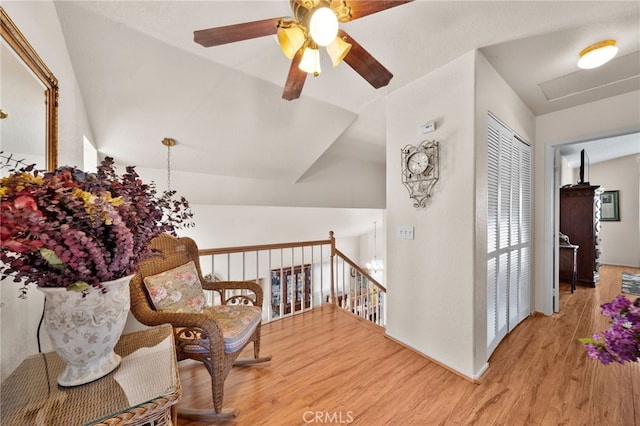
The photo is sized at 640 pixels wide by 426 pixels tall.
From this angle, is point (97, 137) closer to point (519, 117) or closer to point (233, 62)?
point (233, 62)

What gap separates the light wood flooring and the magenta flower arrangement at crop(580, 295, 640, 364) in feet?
3.32

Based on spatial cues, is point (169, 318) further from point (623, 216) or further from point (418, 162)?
point (623, 216)

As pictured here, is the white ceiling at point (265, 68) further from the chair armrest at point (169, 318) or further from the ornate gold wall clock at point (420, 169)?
the chair armrest at point (169, 318)

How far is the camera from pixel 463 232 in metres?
1.86

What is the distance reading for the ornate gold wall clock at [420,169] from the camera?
2049mm

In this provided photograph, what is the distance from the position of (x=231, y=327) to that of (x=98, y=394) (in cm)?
94

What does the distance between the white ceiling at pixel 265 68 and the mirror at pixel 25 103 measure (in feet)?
2.57

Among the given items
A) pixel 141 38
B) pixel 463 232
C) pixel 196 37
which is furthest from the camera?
pixel 463 232

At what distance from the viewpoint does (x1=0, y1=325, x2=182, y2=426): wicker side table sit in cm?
67

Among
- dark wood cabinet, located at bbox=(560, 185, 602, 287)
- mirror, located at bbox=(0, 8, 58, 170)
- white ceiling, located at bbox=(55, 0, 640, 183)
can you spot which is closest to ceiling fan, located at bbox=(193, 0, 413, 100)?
white ceiling, located at bbox=(55, 0, 640, 183)

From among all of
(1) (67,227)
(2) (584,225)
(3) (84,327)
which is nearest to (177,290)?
(3) (84,327)

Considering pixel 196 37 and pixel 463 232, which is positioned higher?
pixel 196 37

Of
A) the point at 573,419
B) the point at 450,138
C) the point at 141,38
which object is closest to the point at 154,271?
the point at 141,38

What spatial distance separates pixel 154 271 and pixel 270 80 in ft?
6.40
